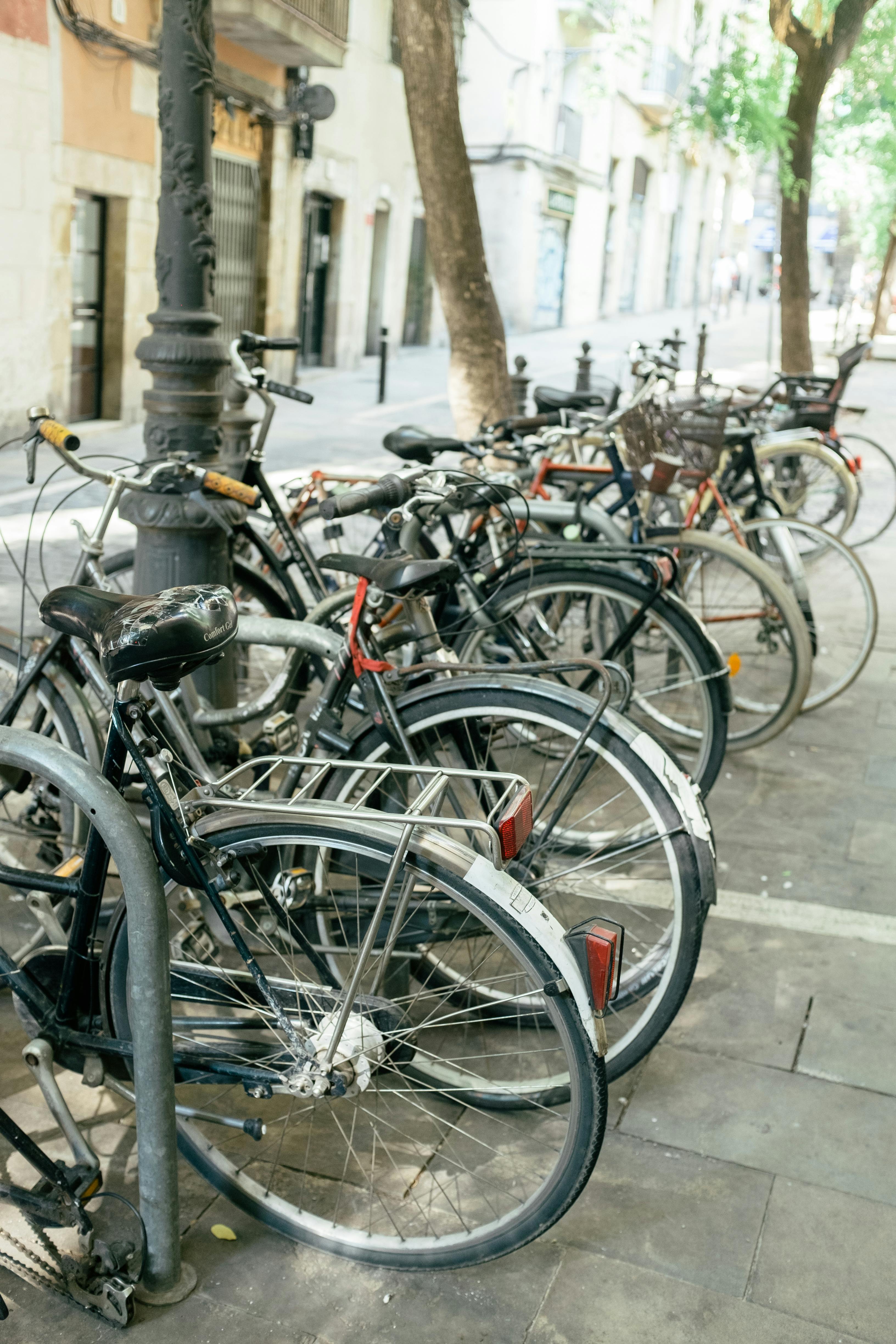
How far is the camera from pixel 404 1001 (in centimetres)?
239

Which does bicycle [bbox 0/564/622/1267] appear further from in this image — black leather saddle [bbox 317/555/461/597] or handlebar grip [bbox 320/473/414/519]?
handlebar grip [bbox 320/473/414/519]

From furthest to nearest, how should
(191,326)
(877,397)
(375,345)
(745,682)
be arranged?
1. (375,345)
2. (877,397)
3. (745,682)
4. (191,326)

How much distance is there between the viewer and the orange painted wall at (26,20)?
10.4 metres

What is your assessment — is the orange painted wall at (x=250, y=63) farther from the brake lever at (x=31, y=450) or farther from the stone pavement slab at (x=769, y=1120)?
the stone pavement slab at (x=769, y=1120)

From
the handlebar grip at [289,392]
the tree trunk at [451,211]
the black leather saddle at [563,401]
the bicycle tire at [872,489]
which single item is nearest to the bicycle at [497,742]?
the handlebar grip at [289,392]

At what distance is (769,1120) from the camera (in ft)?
9.07

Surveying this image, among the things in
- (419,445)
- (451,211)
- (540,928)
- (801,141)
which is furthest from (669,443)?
(801,141)

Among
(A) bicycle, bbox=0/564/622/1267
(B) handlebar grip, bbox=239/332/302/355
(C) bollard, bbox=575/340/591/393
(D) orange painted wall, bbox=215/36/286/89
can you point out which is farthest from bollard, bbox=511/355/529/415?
(D) orange painted wall, bbox=215/36/286/89

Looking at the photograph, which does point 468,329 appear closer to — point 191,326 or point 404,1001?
point 191,326

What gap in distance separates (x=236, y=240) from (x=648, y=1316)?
1524cm

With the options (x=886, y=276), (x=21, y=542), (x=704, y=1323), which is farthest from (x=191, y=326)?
(x=886, y=276)

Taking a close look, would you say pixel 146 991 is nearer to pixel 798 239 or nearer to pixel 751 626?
pixel 751 626

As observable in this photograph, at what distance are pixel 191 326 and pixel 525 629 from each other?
4.47ft

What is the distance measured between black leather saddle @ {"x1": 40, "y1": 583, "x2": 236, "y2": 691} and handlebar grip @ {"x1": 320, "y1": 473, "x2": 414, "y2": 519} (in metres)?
0.81
